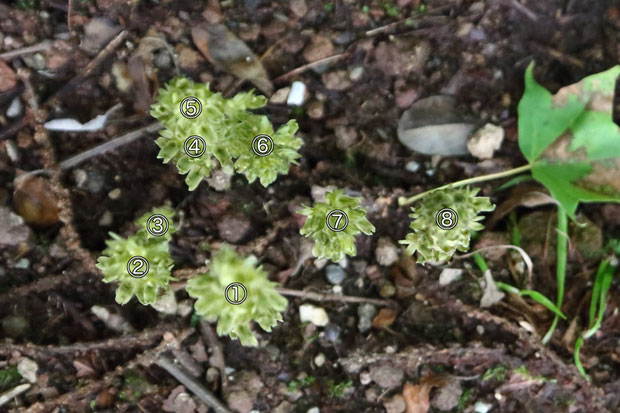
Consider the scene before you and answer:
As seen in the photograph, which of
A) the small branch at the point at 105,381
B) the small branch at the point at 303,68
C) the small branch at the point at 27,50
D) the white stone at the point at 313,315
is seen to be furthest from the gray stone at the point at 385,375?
the small branch at the point at 27,50

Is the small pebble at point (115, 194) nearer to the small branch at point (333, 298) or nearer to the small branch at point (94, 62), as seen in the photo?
the small branch at point (94, 62)

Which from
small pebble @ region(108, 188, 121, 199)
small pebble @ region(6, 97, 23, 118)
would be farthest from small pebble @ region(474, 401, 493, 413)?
small pebble @ region(6, 97, 23, 118)

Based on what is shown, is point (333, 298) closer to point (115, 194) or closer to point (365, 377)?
point (365, 377)

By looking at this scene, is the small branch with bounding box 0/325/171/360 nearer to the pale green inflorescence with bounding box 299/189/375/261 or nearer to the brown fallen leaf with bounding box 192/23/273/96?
the pale green inflorescence with bounding box 299/189/375/261

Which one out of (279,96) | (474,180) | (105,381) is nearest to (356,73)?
(279,96)

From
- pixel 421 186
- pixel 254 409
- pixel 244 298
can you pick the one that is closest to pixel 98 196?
pixel 244 298

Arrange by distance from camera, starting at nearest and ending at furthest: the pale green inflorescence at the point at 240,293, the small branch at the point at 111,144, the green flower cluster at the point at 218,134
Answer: the pale green inflorescence at the point at 240,293, the green flower cluster at the point at 218,134, the small branch at the point at 111,144
